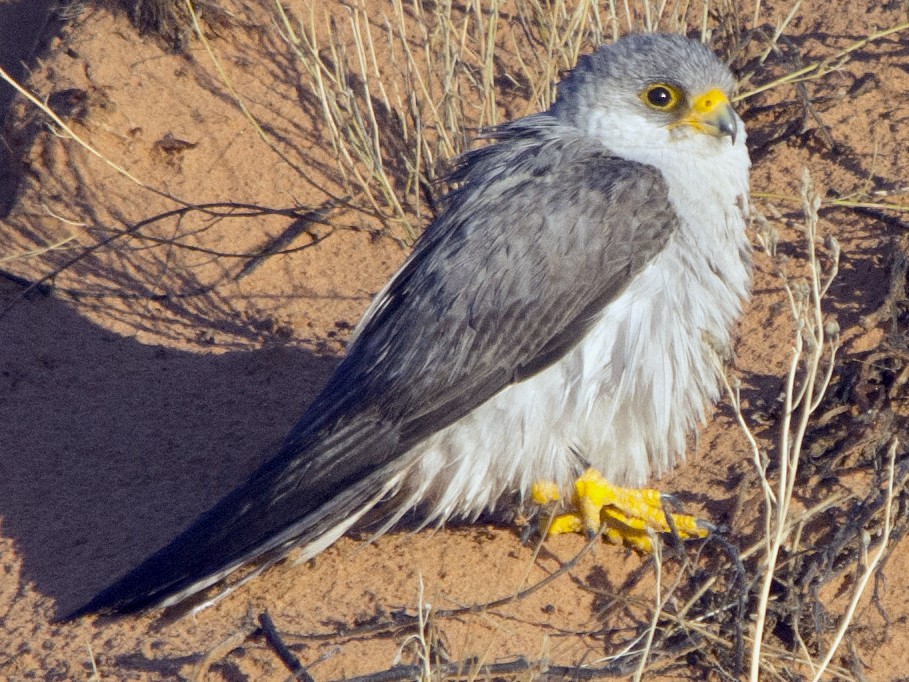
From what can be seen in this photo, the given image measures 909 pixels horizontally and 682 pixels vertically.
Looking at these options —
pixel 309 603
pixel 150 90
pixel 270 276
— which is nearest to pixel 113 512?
pixel 309 603

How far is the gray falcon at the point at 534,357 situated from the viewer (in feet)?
12.1

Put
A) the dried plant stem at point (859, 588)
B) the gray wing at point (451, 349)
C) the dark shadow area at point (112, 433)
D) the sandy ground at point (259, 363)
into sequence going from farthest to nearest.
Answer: the dark shadow area at point (112, 433) < the gray wing at point (451, 349) < the sandy ground at point (259, 363) < the dried plant stem at point (859, 588)

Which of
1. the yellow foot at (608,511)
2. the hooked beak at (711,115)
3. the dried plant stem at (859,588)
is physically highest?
the hooked beak at (711,115)

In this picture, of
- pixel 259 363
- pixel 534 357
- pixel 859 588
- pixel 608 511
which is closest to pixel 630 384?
pixel 534 357

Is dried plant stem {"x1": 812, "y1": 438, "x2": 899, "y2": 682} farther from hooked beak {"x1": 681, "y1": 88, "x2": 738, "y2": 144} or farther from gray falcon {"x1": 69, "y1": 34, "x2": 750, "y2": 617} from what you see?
hooked beak {"x1": 681, "y1": 88, "x2": 738, "y2": 144}

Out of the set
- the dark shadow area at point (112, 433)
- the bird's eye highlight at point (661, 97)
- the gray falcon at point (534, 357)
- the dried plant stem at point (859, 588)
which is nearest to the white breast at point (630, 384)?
the gray falcon at point (534, 357)

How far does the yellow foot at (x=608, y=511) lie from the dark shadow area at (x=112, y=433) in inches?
48.2

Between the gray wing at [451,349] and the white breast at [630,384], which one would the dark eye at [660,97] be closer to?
the white breast at [630,384]

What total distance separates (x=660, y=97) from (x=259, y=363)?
2119 mm

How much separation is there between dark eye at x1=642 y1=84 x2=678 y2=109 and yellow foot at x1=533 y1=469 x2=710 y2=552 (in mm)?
1278

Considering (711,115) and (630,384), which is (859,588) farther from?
(711,115)

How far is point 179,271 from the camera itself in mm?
5793

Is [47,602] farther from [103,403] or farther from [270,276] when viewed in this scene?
[270,276]

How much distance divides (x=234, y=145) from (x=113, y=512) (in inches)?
99.8
